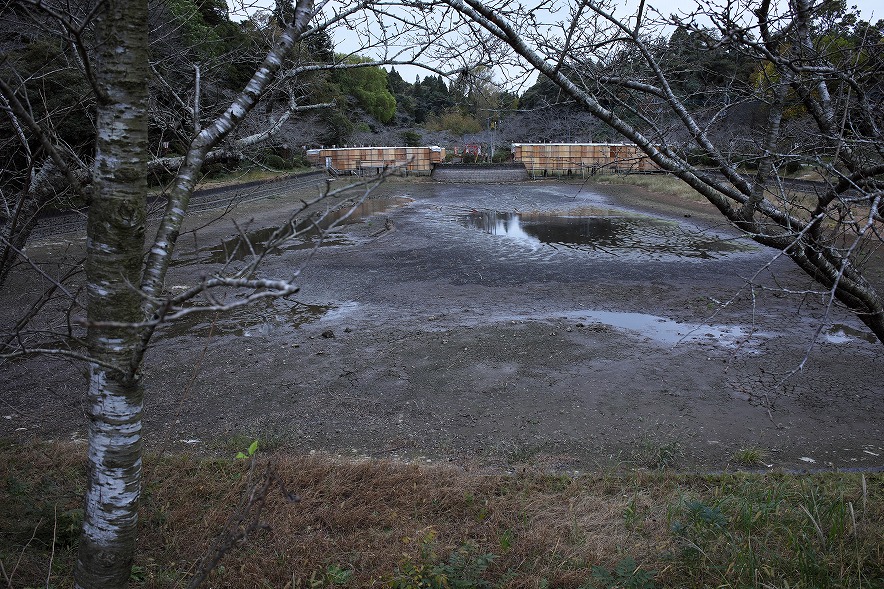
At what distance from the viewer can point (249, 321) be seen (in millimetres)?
10852

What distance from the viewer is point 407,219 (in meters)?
24.6

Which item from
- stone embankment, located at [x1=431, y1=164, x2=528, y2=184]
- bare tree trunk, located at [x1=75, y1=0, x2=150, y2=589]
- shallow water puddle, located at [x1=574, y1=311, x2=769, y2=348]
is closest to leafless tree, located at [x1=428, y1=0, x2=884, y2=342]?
bare tree trunk, located at [x1=75, y1=0, x2=150, y2=589]

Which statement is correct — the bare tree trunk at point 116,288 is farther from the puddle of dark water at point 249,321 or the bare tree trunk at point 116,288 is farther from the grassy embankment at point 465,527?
the puddle of dark water at point 249,321

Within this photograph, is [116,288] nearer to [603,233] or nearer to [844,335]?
[844,335]

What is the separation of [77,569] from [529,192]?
34418 mm

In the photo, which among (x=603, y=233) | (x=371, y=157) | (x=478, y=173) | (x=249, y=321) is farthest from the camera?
(x=371, y=157)

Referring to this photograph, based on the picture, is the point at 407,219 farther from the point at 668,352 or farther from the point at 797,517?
the point at 797,517

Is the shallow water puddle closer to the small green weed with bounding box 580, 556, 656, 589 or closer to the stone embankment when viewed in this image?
the small green weed with bounding box 580, 556, 656, 589

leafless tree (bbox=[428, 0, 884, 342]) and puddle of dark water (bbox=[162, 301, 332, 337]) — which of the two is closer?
leafless tree (bbox=[428, 0, 884, 342])

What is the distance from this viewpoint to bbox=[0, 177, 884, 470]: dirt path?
6406mm

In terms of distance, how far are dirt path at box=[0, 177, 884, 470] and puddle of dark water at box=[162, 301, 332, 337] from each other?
7 cm

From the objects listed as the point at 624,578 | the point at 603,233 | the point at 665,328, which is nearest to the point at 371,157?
the point at 603,233

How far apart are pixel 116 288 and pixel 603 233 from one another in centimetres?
1969

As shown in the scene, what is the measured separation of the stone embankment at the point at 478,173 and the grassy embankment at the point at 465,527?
1531 inches
